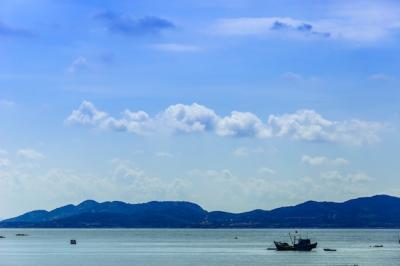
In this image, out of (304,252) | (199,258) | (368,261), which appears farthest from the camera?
(304,252)

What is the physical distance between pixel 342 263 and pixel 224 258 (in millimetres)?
28964

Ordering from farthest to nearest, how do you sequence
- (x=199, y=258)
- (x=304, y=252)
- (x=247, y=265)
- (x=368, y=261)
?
(x=304, y=252)
(x=199, y=258)
(x=368, y=261)
(x=247, y=265)

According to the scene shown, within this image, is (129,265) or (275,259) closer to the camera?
(129,265)

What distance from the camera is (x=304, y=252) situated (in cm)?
19775

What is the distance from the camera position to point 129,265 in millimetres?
154875

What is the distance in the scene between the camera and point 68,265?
156625 mm

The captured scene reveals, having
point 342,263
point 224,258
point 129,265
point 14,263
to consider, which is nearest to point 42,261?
point 14,263

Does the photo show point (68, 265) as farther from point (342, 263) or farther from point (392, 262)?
point (392, 262)

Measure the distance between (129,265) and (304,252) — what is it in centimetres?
5935

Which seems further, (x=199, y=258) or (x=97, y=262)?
(x=199, y=258)

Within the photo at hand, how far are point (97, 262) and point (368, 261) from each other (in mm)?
57736

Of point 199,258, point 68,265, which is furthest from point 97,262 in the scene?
point 199,258

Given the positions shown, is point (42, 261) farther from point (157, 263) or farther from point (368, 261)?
point (368, 261)

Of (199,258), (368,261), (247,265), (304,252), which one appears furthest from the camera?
(304,252)
